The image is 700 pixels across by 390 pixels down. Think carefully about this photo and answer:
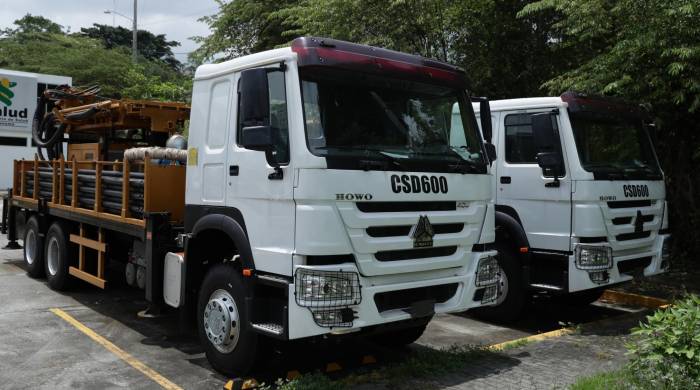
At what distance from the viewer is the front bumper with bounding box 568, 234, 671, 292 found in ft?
21.7

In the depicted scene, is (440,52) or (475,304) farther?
(440,52)

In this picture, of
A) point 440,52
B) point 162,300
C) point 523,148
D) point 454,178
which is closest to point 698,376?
point 454,178

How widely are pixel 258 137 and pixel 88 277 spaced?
13.9 feet

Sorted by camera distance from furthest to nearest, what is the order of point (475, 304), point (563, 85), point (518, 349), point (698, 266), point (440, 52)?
point (440, 52)
point (698, 266)
point (563, 85)
point (518, 349)
point (475, 304)

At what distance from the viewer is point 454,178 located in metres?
5.15

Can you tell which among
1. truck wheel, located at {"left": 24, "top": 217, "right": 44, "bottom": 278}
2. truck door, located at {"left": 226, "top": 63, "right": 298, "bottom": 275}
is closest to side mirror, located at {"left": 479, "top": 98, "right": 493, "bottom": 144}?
truck door, located at {"left": 226, "top": 63, "right": 298, "bottom": 275}

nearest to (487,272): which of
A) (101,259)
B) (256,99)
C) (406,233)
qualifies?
(406,233)

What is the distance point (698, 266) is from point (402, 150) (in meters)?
7.84

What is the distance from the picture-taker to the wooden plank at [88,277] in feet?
24.1

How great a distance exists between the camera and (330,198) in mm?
4438

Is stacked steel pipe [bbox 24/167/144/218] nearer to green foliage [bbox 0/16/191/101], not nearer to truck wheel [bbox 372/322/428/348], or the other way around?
truck wheel [bbox 372/322/428/348]

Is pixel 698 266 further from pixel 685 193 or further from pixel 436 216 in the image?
pixel 436 216

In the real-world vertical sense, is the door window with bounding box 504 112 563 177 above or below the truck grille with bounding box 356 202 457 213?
above

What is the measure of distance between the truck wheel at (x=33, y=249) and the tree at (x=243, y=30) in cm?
999
